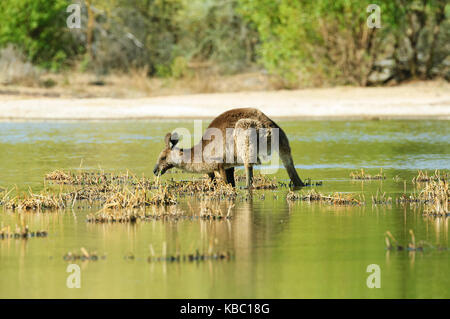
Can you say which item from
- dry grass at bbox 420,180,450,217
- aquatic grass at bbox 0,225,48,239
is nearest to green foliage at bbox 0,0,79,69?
dry grass at bbox 420,180,450,217

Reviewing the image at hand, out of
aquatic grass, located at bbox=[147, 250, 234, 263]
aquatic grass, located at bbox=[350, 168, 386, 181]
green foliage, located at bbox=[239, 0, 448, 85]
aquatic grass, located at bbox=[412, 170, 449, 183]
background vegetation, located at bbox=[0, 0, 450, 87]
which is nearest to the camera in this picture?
aquatic grass, located at bbox=[147, 250, 234, 263]

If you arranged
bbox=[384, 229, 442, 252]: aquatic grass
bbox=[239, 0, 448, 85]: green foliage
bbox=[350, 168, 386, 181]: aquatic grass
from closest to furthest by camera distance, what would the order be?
bbox=[384, 229, 442, 252]: aquatic grass, bbox=[350, 168, 386, 181]: aquatic grass, bbox=[239, 0, 448, 85]: green foliage

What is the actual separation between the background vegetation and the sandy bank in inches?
93.8

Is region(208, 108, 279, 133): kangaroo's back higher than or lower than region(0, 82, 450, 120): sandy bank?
lower

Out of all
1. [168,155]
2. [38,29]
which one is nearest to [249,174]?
[168,155]

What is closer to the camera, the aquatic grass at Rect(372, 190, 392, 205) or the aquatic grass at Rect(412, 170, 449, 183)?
the aquatic grass at Rect(372, 190, 392, 205)

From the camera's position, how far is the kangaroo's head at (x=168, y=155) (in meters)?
13.8

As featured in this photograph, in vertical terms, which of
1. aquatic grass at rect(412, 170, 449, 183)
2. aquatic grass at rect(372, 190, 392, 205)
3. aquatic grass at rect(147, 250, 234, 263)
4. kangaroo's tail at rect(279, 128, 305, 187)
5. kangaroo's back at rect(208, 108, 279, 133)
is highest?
kangaroo's back at rect(208, 108, 279, 133)

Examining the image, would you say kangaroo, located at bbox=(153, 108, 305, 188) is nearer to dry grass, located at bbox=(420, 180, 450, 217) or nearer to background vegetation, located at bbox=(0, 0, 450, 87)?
dry grass, located at bbox=(420, 180, 450, 217)

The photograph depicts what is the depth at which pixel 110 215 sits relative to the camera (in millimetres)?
10953

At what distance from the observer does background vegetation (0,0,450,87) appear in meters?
34.3

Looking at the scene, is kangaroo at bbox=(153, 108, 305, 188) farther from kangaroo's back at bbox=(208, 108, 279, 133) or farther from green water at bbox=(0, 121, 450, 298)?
green water at bbox=(0, 121, 450, 298)

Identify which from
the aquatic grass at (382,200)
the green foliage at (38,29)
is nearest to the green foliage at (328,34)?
the green foliage at (38,29)
